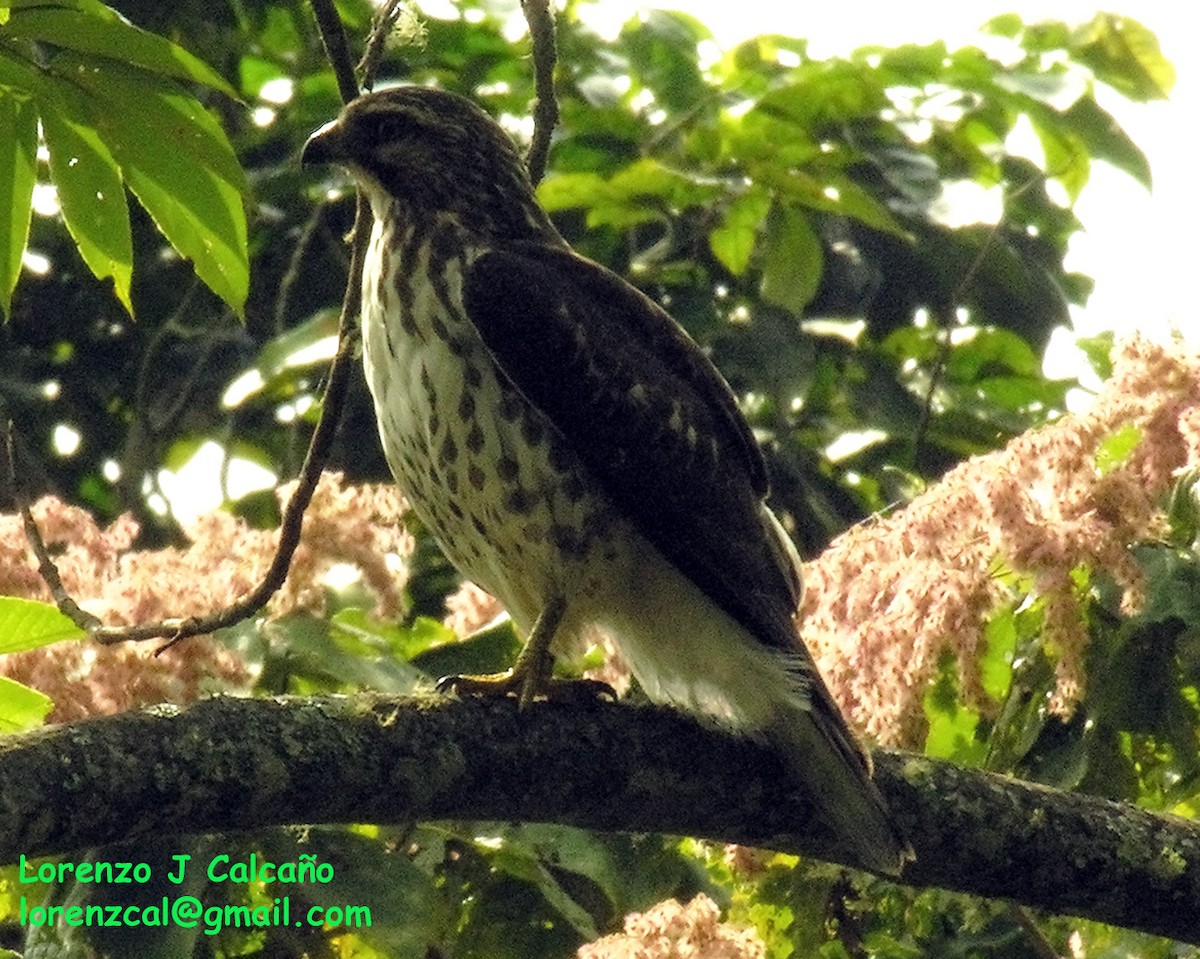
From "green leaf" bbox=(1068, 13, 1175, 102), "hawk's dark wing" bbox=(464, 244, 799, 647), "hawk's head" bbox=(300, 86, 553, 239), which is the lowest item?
"hawk's dark wing" bbox=(464, 244, 799, 647)

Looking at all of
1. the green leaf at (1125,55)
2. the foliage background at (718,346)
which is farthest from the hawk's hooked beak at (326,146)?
the green leaf at (1125,55)

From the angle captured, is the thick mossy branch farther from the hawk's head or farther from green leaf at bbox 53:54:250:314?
the hawk's head

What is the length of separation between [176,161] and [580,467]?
3.25 ft

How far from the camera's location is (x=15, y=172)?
2463 millimetres

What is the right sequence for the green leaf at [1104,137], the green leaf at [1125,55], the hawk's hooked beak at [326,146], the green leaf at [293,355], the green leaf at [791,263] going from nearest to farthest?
the hawk's hooked beak at [326,146] < the green leaf at [293,355] < the green leaf at [791,263] < the green leaf at [1104,137] < the green leaf at [1125,55]

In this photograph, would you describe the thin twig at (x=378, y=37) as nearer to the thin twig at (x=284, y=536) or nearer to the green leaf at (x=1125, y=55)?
the thin twig at (x=284, y=536)

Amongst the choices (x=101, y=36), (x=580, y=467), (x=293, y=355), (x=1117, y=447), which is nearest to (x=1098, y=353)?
(x=1117, y=447)

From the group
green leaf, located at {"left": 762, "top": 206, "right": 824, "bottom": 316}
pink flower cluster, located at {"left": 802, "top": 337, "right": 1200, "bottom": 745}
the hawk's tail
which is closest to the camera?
the hawk's tail

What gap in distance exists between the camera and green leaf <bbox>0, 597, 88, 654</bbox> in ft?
8.31

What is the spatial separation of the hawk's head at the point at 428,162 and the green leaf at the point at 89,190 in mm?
1009

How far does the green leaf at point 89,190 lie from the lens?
2.44m

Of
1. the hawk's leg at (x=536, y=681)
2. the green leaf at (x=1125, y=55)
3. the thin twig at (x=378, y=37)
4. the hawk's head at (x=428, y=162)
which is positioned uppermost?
the green leaf at (x=1125, y=55)

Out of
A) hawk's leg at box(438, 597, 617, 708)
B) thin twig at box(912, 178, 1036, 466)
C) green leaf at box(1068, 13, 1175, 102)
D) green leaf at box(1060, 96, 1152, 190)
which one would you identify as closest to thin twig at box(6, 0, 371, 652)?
hawk's leg at box(438, 597, 617, 708)

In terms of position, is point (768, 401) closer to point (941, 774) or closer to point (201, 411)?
point (201, 411)
